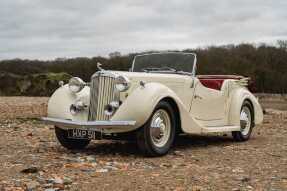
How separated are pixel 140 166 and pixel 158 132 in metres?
1.08

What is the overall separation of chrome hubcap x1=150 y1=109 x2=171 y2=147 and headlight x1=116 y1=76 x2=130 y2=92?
591 millimetres

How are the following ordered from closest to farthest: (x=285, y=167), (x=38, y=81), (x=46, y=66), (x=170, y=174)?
1. (x=170, y=174)
2. (x=285, y=167)
3. (x=38, y=81)
4. (x=46, y=66)

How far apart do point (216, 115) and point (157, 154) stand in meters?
2.48

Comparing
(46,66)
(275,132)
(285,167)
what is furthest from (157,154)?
(46,66)

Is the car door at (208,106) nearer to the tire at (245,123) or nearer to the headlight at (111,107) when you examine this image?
the tire at (245,123)

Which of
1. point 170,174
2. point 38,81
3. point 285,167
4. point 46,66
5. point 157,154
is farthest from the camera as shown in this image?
point 46,66

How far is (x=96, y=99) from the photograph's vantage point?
312 inches

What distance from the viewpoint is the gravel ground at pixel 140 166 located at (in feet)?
18.3

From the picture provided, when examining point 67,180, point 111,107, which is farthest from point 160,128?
point 67,180

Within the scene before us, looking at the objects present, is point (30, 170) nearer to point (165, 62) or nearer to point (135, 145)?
point (135, 145)

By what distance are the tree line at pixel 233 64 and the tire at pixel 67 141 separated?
103 feet

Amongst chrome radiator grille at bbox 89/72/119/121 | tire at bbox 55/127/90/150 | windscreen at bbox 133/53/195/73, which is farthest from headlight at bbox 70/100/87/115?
windscreen at bbox 133/53/195/73

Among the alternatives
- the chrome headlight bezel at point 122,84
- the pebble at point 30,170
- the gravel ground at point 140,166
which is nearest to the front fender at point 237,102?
the gravel ground at point 140,166

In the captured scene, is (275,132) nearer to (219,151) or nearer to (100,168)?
(219,151)
